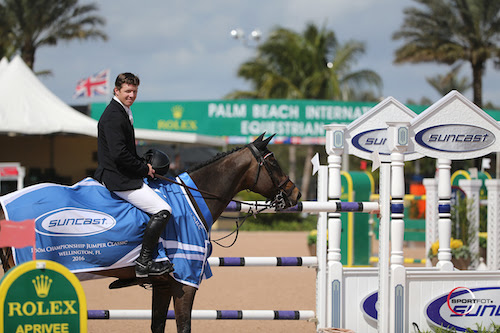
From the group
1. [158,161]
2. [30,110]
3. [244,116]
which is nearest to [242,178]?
[158,161]

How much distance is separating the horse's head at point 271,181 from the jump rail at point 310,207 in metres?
0.16

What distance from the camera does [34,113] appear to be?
18859 mm

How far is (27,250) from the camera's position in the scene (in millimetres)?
4414

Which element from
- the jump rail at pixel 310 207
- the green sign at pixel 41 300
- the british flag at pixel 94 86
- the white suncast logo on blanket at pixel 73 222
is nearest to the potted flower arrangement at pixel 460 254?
the jump rail at pixel 310 207

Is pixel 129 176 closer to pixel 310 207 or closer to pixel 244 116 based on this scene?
pixel 310 207

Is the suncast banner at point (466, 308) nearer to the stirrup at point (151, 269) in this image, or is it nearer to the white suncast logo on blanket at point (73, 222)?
the stirrup at point (151, 269)

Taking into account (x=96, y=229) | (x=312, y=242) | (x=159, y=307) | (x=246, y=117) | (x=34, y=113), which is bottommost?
(x=312, y=242)

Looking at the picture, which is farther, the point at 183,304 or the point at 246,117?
the point at 246,117

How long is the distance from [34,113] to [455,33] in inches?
747

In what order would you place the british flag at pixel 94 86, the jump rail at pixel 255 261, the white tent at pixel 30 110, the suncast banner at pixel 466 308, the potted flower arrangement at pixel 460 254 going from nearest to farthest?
the jump rail at pixel 255 261, the suncast banner at pixel 466 308, the potted flower arrangement at pixel 460 254, the white tent at pixel 30 110, the british flag at pixel 94 86

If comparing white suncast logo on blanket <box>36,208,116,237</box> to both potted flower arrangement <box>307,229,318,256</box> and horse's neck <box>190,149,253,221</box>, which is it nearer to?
horse's neck <box>190,149,253,221</box>

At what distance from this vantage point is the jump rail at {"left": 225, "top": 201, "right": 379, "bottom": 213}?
539 cm

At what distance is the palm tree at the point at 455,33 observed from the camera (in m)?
26.6

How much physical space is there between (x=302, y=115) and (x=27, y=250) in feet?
68.6
